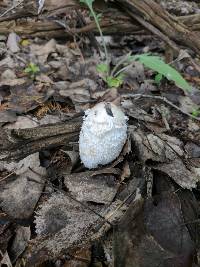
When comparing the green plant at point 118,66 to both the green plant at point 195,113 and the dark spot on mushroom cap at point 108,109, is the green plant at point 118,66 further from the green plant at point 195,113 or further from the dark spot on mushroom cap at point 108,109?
the dark spot on mushroom cap at point 108,109

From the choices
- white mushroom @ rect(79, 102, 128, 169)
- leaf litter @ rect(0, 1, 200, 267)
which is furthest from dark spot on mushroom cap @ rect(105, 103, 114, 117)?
leaf litter @ rect(0, 1, 200, 267)

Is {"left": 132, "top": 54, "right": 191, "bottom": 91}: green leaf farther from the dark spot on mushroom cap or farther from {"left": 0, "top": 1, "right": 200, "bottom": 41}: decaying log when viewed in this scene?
the dark spot on mushroom cap

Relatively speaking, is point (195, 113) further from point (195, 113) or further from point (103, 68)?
point (103, 68)

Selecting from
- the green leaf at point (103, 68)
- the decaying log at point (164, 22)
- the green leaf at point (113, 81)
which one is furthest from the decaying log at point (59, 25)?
the green leaf at point (113, 81)

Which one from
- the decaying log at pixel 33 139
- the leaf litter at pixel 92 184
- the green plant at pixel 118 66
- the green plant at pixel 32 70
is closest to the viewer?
the leaf litter at pixel 92 184

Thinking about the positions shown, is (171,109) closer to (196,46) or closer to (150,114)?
(150,114)
